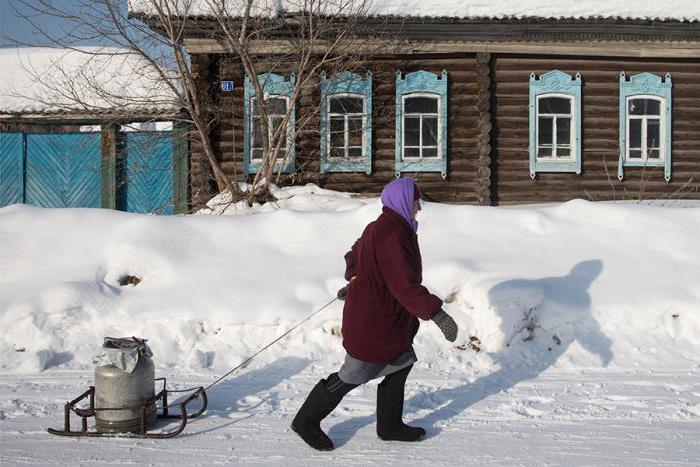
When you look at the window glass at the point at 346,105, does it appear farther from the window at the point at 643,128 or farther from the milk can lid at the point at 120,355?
the milk can lid at the point at 120,355

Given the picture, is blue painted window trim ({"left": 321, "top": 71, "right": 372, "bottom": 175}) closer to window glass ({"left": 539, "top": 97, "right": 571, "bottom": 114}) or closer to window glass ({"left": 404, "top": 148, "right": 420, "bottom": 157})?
window glass ({"left": 404, "top": 148, "right": 420, "bottom": 157})

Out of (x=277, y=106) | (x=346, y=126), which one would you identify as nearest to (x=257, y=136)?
(x=277, y=106)

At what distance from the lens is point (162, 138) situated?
12375 millimetres

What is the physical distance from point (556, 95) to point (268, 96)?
4675mm

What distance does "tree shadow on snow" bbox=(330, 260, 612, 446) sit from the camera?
5277 mm

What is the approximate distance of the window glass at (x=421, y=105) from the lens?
12.0m

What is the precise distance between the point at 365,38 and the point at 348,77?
66 cm

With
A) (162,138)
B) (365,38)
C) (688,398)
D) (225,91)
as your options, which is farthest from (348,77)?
(688,398)

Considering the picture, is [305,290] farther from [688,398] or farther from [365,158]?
[365,158]

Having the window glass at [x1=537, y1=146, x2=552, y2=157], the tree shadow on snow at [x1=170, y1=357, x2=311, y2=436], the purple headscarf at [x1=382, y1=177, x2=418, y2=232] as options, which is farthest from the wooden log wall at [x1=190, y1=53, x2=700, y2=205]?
the purple headscarf at [x1=382, y1=177, x2=418, y2=232]

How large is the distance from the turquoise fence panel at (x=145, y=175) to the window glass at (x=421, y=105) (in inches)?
160

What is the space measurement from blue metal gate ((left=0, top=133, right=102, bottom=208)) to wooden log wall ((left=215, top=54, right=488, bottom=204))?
108 inches

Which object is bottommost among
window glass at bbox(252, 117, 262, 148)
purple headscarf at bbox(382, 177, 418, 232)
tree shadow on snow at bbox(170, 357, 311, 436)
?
tree shadow on snow at bbox(170, 357, 311, 436)

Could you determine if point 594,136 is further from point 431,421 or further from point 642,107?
point 431,421
